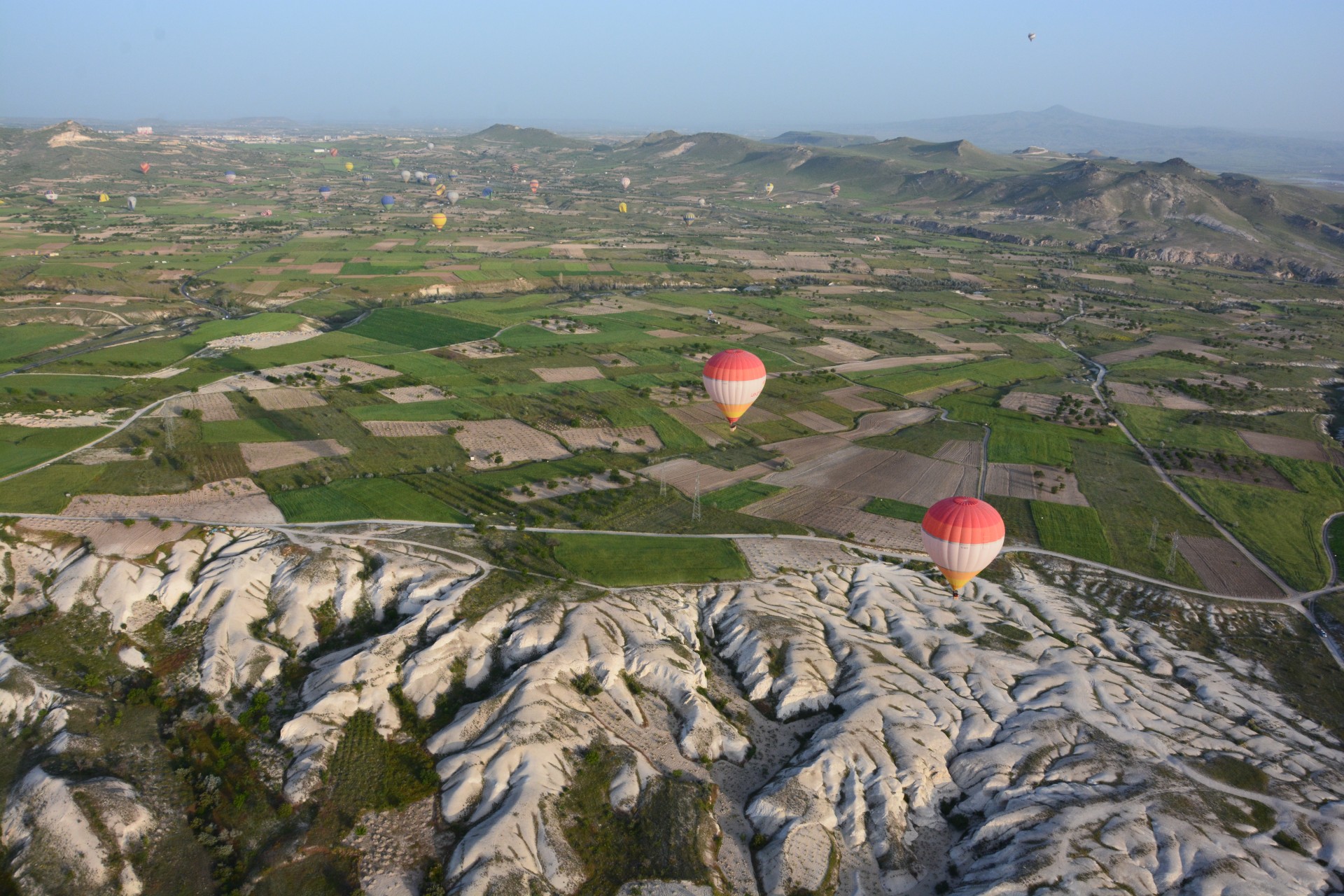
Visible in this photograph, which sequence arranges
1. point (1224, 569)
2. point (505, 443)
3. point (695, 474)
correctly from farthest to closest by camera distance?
point (505, 443) → point (695, 474) → point (1224, 569)

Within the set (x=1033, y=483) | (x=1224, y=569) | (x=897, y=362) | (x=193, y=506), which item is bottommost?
(x=1224, y=569)

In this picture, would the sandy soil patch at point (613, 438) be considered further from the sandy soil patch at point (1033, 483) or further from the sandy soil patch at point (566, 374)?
the sandy soil patch at point (1033, 483)

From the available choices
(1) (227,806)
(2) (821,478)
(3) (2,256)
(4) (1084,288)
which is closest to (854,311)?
(4) (1084,288)

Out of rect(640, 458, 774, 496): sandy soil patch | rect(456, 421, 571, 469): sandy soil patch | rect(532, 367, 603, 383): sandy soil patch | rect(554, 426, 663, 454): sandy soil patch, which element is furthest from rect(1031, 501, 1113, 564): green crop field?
rect(532, 367, 603, 383): sandy soil patch

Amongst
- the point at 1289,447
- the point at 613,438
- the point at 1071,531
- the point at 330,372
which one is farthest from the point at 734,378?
the point at 1289,447

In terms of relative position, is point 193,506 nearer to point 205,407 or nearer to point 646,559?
point 205,407

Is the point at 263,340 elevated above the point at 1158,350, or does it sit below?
above
